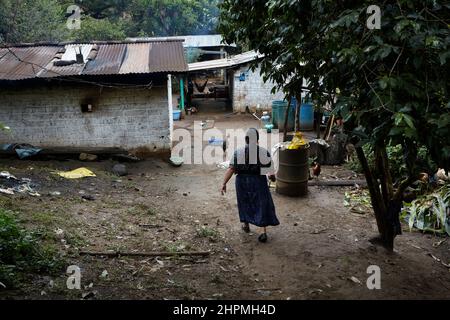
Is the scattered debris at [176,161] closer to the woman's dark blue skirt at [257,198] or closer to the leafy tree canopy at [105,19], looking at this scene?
the woman's dark blue skirt at [257,198]

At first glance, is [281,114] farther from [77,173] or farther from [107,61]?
[77,173]

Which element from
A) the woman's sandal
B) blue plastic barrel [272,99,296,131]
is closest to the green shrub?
the woman's sandal

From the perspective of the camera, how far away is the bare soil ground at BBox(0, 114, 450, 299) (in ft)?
14.8

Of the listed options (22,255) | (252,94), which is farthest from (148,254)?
(252,94)

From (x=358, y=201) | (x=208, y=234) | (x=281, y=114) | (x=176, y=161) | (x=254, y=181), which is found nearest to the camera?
(x=254, y=181)

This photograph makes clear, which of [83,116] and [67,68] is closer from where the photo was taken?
[67,68]

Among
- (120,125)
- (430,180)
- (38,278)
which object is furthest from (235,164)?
(120,125)

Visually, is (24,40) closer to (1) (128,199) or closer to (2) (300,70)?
(1) (128,199)

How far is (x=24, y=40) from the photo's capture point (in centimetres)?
1747

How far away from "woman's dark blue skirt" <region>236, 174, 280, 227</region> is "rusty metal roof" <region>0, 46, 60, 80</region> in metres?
5.78

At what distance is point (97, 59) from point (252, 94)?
1069 cm

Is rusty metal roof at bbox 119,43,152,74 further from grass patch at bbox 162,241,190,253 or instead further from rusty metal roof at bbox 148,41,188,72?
grass patch at bbox 162,241,190,253

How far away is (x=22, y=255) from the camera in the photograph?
4.61 metres
